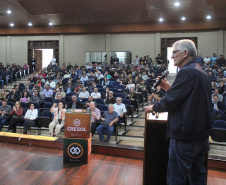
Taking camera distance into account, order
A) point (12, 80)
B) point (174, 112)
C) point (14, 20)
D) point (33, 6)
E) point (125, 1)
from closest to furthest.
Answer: point (174, 112)
point (125, 1)
point (33, 6)
point (12, 80)
point (14, 20)

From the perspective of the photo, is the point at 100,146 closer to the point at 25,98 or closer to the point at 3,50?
the point at 25,98

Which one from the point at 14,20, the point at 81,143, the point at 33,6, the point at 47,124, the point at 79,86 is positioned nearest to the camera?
the point at 81,143

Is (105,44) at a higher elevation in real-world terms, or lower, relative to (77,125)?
higher

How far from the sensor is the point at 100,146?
146 inches

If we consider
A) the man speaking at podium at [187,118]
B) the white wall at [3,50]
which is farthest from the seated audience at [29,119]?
the white wall at [3,50]

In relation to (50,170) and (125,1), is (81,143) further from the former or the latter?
(125,1)

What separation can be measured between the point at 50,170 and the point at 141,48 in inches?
564

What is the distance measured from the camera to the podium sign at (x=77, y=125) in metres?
3.45

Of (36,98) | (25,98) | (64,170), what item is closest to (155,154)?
(64,170)

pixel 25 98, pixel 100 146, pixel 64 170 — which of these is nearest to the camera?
pixel 64 170

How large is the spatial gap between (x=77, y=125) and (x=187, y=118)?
220 centimetres

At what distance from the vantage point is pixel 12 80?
555 inches

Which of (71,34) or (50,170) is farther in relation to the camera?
(71,34)

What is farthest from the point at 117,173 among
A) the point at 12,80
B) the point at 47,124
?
the point at 12,80
